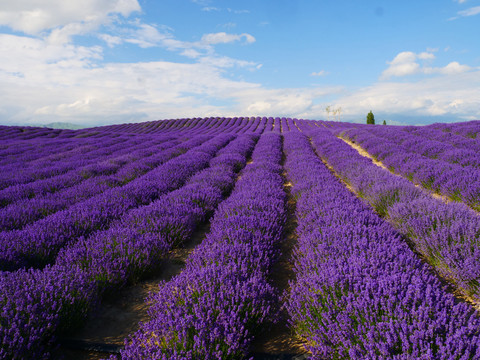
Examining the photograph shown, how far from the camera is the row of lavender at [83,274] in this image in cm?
159

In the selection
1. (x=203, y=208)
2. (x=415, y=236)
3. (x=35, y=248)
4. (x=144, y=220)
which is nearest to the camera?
(x=35, y=248)

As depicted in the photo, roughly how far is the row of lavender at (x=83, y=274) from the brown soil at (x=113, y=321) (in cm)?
11

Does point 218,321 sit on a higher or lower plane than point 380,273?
lower

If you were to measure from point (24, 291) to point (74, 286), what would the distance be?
0.93ft

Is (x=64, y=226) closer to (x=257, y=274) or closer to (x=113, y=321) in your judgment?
(x=113, y=321)

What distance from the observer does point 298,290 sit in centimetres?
184

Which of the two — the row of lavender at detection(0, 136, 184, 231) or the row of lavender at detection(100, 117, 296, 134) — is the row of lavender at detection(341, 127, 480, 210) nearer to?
the row of lavender at detection(0, 136, 184, 231)

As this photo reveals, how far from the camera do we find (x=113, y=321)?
208cm

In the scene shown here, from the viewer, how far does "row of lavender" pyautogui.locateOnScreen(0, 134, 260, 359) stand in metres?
1.59

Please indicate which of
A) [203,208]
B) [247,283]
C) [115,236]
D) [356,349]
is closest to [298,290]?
[247,283]

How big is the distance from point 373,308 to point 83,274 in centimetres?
205

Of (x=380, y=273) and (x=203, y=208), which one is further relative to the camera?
(x=203, y=208)

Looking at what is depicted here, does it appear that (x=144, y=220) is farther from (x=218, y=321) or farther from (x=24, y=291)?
(x=218, y=321)

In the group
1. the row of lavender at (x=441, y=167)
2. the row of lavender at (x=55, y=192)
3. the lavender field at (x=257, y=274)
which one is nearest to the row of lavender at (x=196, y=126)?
the row of lavender at (x=441, y=167)
